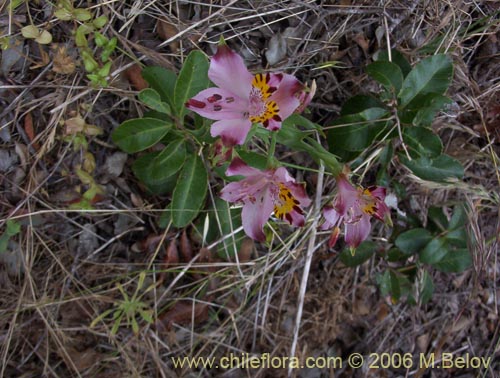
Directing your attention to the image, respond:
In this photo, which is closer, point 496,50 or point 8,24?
point 8,24

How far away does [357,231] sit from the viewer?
1414 mm

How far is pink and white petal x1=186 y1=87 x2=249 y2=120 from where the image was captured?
4.00 ft

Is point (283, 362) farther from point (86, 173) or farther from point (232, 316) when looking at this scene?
point (86, 173)

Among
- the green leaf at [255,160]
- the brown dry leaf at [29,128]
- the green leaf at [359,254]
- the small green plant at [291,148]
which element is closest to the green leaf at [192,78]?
the small green plant at [291,148]

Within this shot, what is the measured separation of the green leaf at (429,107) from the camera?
156 cm

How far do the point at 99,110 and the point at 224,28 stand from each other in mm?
524

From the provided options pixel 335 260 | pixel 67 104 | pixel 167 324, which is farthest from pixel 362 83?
pixel 167 324

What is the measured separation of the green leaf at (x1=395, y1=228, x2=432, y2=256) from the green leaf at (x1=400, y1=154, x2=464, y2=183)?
25 cm

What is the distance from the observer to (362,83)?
1.87 meters

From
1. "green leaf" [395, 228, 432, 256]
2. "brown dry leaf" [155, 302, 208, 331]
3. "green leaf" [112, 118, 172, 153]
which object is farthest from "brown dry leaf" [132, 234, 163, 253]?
"green leaf" [395, 228, 432, 256]

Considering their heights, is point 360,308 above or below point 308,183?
below

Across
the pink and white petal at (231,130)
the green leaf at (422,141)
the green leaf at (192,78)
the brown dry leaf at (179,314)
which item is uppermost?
the pink and white petal at (231,130)

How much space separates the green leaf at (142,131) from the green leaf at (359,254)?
83 cm

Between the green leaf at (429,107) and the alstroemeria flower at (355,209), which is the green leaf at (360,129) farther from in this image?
the alstroemeria flower at (355,209)
